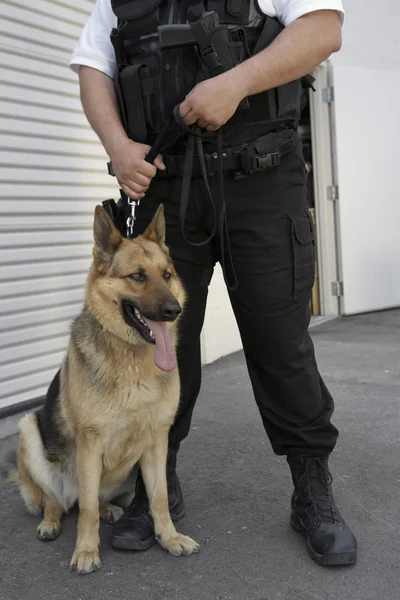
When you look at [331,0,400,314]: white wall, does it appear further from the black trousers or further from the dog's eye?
the dog's eye

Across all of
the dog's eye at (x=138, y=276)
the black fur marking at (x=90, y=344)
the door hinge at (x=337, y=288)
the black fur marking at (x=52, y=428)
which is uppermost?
the dog's eye at (x=138, y=276)

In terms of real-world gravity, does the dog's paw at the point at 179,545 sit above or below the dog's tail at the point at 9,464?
above

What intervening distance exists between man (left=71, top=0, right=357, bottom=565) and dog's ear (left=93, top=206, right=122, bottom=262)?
0.13m

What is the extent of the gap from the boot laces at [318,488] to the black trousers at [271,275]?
6 centimetres

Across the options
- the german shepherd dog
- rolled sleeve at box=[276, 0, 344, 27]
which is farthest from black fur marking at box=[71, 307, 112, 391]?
rolled sleeve at box=[276, 0, 344, 27]

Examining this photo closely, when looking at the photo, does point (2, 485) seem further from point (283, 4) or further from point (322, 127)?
point (322, 127)

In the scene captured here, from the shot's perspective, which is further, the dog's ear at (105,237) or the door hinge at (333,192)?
the door hinge at (333,192)

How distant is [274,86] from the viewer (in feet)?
6.99

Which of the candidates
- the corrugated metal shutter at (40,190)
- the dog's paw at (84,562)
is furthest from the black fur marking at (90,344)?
the corrugated metal shutter at (40,190)

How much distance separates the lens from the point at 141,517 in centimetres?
247

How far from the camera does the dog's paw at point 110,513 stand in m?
2.63

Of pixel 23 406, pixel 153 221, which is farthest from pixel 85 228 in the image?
pixel 153 221

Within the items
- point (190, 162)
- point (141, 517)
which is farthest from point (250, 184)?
point (141, 517)

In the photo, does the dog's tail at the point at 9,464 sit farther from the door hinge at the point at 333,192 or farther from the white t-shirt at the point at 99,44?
the door hinge at the point at 333,192
